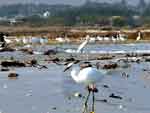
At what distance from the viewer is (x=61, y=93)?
16.4 meters

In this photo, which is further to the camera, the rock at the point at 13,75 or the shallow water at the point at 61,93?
the rock at the point at 13,75

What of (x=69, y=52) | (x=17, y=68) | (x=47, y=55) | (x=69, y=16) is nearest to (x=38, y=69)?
(x=17, y=68)

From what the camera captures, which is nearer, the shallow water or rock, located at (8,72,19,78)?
the shallow water

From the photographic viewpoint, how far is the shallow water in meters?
13.7

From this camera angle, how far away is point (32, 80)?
65.2 ft

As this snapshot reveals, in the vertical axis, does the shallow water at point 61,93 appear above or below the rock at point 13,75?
above

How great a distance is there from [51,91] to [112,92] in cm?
171

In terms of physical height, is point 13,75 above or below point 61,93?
below

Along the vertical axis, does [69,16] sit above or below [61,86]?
below

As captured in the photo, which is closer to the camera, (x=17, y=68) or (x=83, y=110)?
(x=83, y=110)

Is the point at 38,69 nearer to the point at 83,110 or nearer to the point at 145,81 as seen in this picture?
the point at 145,81

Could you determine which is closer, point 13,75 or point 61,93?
point 61,93

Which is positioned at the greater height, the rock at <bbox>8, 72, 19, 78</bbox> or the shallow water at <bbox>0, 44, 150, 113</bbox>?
the shallow water at <bbox>0, 44, 150, 113</bbox>

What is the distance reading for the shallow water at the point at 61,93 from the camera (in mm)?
13703
